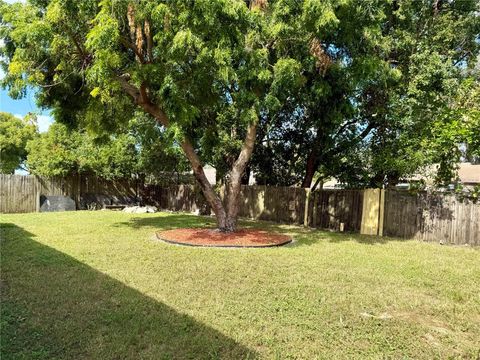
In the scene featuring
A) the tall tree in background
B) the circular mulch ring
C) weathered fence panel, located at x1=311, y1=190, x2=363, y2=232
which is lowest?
the circular mulch ring

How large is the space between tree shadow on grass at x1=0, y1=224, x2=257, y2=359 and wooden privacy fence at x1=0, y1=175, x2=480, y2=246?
862 centimetres

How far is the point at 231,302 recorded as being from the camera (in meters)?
4.94

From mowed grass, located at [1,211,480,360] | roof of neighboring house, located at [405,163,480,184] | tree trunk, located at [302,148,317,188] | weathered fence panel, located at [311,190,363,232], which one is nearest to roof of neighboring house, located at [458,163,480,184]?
roof of neighboring house, located at [405,163,480,184]

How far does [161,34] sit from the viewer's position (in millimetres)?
8445

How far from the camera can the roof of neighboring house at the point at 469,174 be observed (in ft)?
64.9

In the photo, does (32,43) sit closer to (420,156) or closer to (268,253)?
(268,253)

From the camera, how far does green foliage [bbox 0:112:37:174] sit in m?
30.3

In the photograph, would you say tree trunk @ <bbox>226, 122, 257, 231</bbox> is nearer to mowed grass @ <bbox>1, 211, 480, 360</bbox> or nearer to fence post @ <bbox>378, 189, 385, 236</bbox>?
mowed grass @ <bbox>1, 211, 480, 360</bbox>

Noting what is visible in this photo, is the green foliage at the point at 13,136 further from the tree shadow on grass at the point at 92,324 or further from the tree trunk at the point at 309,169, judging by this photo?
the tree shadow on grass at the point at 92,324

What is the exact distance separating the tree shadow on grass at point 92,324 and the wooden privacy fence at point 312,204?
339 inches

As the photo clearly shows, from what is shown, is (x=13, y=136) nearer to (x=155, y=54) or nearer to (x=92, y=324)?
(x=155, y=54)

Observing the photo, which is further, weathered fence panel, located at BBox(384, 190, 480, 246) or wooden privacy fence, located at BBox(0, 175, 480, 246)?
wooden privacy fence, located at BBox(0, 175, 480, 246)

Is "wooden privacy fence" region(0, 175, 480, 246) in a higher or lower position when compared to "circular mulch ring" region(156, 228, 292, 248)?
higher

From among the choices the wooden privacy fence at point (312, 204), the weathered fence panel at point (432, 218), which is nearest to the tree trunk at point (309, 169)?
the wooden privacy fence at point (312, 204)
